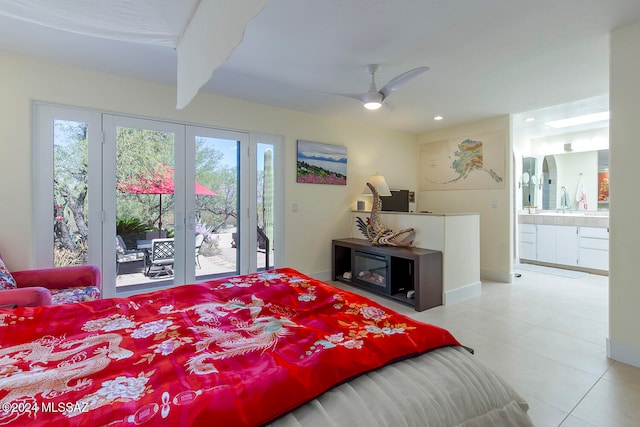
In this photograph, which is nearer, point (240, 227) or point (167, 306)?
point (167, 306)

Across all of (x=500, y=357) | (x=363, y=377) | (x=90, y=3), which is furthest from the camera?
(x=500, y=357)

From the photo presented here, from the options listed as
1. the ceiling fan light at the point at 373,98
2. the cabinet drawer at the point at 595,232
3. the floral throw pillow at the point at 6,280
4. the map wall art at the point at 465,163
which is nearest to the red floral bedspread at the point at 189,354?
the floral throw pillow at the point at 6,280

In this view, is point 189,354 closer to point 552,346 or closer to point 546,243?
point 552,346

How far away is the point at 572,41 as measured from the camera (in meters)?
2.47

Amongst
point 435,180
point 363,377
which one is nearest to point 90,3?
point 363,377

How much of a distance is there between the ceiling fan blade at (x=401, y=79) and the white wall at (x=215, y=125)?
1718 mm

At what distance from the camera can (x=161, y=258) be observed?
3482 mm

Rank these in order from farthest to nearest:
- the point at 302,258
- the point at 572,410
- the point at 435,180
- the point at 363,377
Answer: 1. the point at 435,180
2. the point at 302,258
3. the point at 572,410
4. the point at 363,377

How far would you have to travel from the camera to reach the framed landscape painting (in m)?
4.41

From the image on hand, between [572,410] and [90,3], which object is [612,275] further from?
[90,3]

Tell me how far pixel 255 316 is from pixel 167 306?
1.76 feet

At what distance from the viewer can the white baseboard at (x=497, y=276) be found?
15.1ft

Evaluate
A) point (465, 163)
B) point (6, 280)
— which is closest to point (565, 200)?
point (465, 163)

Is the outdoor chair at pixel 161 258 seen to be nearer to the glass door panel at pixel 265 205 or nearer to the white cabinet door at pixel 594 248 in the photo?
the glass door panel at pixel 265 205
